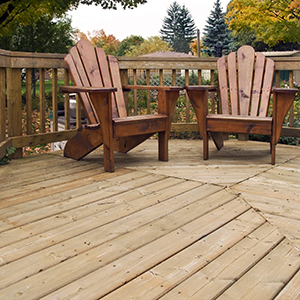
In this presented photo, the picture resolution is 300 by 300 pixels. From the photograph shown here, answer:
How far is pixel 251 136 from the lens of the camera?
4.33 meters

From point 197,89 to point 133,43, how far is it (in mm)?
47819

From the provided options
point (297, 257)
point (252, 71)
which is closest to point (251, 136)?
point (252, 71)

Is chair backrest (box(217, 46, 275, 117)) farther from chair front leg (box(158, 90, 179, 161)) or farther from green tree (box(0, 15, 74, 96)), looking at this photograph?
green tree (box(0, 15, 74, 96))

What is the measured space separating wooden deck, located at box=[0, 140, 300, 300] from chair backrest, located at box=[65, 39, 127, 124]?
22.7 inches

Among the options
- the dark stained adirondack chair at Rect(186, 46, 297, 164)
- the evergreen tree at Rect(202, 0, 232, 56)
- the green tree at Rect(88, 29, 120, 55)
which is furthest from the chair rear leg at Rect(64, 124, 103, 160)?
the green tree at Rect(88, 29, 120, 55)

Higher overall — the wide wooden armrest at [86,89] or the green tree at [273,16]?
the green tree at [273,16]

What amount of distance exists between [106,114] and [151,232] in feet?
4.25

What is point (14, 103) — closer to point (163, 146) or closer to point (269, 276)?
point (163, 146)

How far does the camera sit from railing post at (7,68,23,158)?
3301 millimetres

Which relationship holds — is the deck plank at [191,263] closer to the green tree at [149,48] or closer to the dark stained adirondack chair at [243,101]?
the dark stained adirondack chair at [243,101]

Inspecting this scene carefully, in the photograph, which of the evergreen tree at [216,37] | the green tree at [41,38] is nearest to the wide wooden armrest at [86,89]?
the green tree at [41,38]

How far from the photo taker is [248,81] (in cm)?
359

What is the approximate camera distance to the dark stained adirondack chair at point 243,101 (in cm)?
307

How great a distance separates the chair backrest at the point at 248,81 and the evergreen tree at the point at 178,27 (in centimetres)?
5062
